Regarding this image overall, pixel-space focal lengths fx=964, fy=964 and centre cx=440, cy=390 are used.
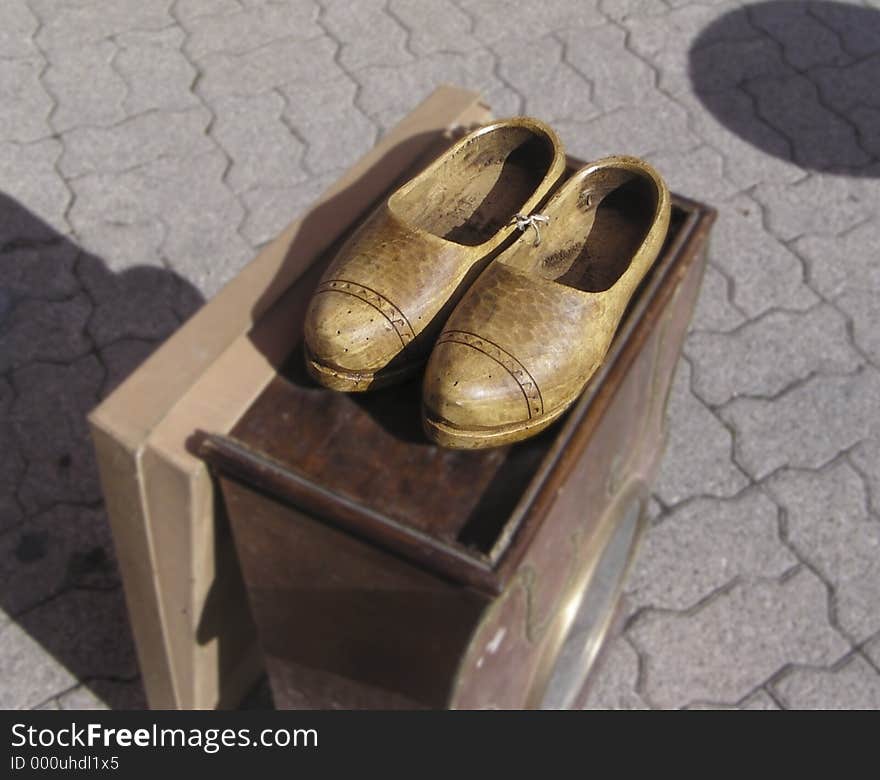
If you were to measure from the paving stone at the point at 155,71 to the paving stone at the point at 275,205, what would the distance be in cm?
47

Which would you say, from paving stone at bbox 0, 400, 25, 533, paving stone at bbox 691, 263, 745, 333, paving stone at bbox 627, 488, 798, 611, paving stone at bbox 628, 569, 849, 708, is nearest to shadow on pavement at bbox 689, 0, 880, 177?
paving stone at bbox 691, 263, 745, 333

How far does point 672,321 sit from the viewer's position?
159cm

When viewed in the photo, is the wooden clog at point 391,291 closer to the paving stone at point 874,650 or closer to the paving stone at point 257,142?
the paving stone at point 874,650

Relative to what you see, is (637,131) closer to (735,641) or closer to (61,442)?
(735,641)

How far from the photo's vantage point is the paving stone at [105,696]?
6.08 feet

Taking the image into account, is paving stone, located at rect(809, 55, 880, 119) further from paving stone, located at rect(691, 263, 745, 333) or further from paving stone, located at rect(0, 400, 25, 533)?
paving stone, located at rect(0, 400, 25, 533)

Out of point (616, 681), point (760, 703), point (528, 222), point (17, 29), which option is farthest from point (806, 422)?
point (17, 29)

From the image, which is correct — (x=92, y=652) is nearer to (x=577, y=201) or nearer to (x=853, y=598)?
(x=577, y=201)

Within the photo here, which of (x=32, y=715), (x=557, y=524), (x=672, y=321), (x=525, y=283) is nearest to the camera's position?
(x=525, y=283)

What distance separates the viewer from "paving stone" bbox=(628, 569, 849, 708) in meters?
1.97

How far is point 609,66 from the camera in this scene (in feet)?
10.6

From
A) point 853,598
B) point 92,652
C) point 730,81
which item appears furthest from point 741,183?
point 92,652

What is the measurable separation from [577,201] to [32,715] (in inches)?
53.3

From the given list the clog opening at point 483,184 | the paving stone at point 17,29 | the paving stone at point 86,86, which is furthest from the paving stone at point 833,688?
the paving stone at point 17,29
